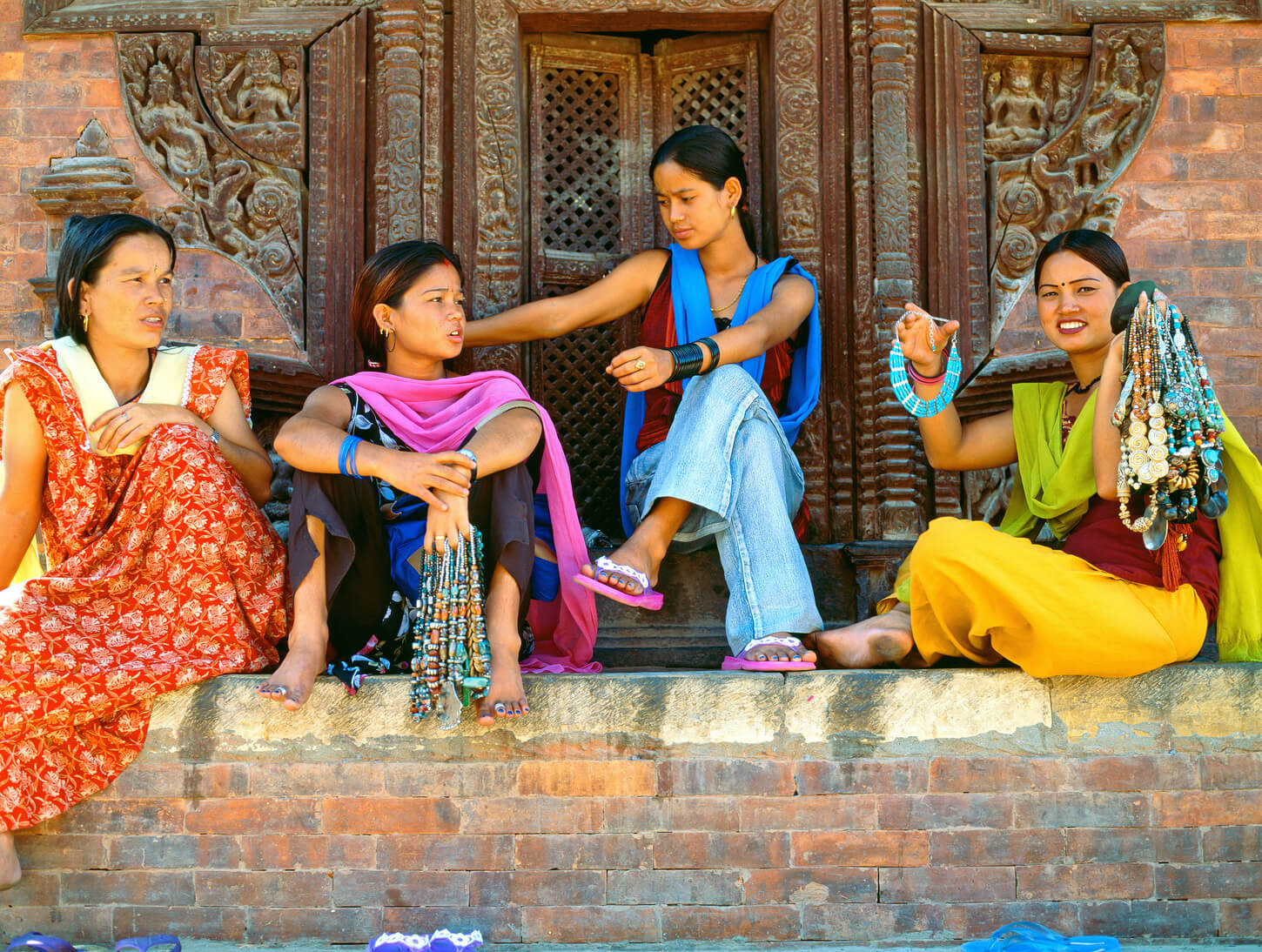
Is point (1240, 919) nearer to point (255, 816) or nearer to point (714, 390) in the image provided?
point (714, 390)

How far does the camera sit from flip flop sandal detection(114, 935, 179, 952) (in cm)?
337

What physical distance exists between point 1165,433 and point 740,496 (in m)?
1.20

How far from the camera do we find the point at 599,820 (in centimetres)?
355

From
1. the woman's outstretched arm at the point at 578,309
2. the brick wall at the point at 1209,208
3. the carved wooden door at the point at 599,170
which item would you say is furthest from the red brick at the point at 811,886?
the brick wall at the point at 1209,208

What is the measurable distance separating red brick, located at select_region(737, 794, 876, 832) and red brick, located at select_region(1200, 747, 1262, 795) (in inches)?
35.2

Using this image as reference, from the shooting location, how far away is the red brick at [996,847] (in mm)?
3549

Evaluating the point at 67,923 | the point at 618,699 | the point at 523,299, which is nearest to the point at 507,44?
the point at 523,299

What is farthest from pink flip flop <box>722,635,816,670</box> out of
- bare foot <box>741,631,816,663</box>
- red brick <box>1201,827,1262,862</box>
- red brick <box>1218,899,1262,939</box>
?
red brick <box>1218,899,1262,939</box>

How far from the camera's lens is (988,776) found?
359cm

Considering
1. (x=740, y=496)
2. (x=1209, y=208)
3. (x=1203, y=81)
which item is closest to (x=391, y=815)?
(x=740, y=496)

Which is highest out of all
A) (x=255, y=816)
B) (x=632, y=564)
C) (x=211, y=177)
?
(x=211, y=177)

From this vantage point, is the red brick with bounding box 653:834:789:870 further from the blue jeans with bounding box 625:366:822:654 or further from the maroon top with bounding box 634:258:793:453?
the maroon top with bounding box 634:258:793:453

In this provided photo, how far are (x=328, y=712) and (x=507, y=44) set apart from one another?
2884 mm

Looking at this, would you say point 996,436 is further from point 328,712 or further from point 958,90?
point 328,712
